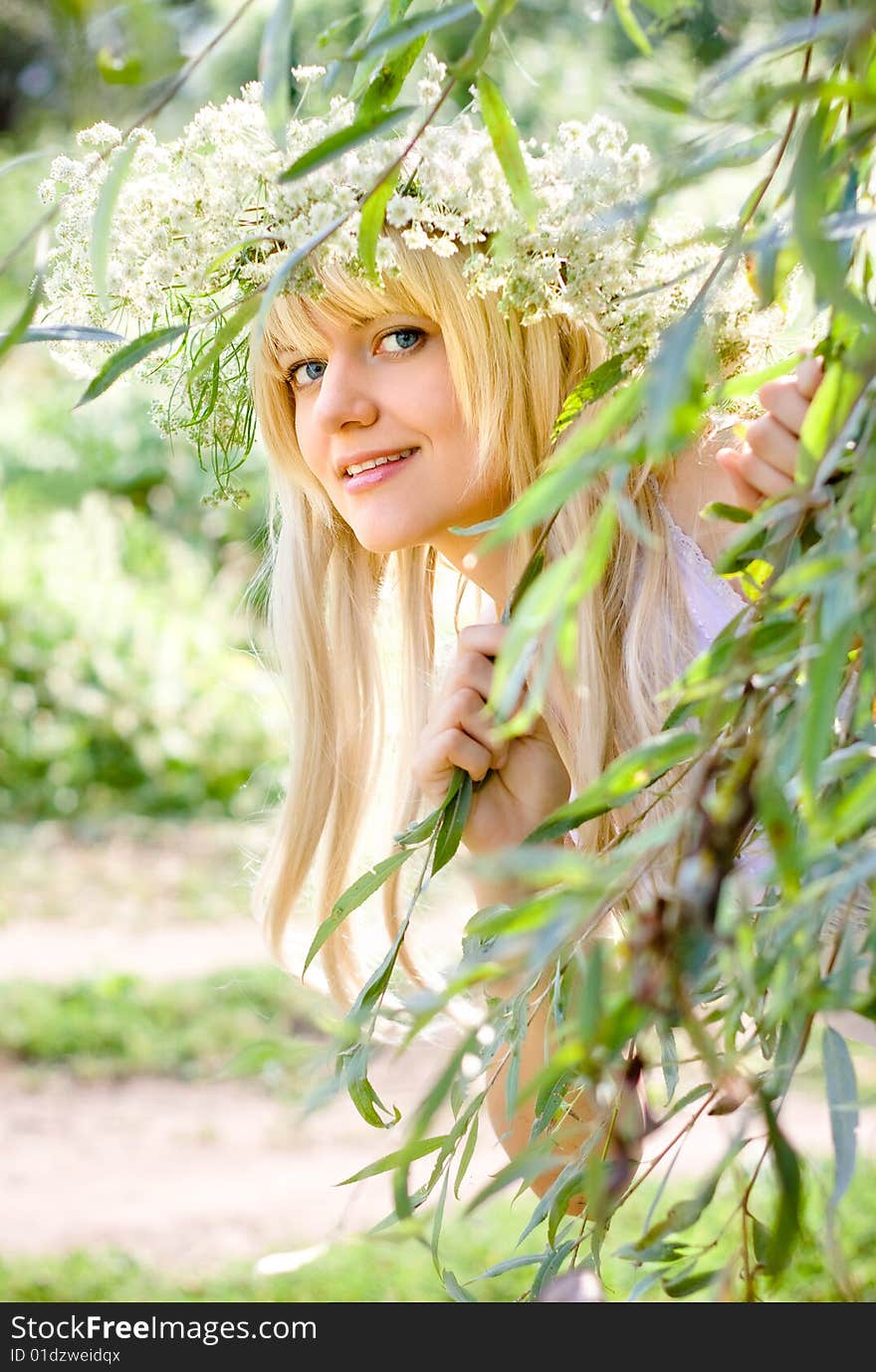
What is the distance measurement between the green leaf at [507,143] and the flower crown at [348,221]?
0.17m

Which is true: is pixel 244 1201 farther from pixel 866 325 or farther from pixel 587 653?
pixel 866 325

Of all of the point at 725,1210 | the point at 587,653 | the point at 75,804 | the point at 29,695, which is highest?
the point at 587,653

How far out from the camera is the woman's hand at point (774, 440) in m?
0.93

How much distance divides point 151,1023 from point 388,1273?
1394 mm

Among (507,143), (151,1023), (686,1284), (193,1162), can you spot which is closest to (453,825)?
(686,1284)

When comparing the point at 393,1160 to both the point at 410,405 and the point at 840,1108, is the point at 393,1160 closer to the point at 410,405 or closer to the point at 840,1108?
the point at 840,1108

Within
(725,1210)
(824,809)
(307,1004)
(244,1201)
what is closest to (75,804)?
(307,1004)

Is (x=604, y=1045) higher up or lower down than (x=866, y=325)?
lower down

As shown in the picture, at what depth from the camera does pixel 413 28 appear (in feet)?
2.36

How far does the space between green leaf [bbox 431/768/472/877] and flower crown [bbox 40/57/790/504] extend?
15.4 inches

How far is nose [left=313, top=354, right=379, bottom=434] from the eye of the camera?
1.59m

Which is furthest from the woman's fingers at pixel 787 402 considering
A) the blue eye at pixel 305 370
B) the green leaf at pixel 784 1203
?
the blue eye at pixel 305 370

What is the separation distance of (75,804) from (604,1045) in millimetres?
5248
